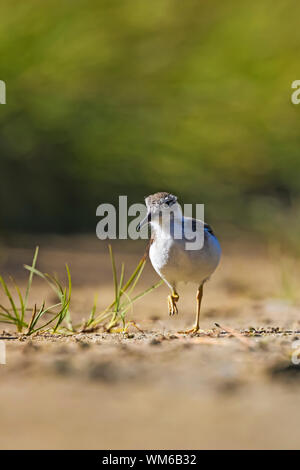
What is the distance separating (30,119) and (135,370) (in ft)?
19.5

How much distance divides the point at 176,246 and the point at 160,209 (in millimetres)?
238

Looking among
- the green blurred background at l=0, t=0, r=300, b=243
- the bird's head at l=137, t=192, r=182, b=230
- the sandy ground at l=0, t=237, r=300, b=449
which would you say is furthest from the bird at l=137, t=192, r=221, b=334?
the green blurred background at l=0, t=0, r=300, b=243

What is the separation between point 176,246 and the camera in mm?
3812

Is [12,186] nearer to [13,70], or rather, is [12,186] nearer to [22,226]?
[22,226]

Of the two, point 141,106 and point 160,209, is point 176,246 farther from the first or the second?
point 141,106

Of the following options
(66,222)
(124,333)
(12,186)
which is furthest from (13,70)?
(124,333)

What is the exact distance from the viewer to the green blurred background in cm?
829

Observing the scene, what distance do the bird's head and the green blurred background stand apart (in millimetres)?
4173

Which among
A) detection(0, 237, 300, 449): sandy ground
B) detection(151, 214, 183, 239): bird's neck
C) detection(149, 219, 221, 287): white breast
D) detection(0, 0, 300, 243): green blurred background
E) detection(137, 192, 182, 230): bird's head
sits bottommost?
detection(0, 237, 300, 449): sandy ground

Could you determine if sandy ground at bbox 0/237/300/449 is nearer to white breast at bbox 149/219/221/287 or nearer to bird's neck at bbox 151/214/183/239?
white breast at bbox 149/219/221/287

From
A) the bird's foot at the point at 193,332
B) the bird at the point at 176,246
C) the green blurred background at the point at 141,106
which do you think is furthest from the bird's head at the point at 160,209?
the green blurred background at the point at 141,106

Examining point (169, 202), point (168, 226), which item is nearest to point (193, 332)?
point (168, 226)

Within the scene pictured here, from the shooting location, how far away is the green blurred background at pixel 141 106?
829 cm

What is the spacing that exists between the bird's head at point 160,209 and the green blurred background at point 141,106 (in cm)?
417
